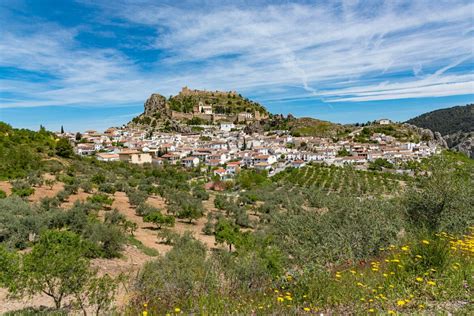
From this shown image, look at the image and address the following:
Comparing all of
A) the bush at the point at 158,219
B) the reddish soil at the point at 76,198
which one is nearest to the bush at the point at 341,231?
the bush at the point at 158,219

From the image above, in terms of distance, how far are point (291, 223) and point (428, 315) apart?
19.2 ft

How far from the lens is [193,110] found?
5281 inches

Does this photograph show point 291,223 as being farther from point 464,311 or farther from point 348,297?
point 464,311

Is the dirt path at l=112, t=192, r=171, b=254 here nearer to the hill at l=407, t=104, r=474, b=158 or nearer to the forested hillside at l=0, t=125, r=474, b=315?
the forested hillside at l=0, t=125, r=474, b=315

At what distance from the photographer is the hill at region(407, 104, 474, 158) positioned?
111 metres

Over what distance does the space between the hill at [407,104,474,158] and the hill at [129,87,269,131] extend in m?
75.7

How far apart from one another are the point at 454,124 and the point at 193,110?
124m

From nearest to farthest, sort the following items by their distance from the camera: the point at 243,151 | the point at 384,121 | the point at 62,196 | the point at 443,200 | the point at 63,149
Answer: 1. the point at 443,200
2. the point at 62,196
3. the point at 63,149
4. the point at 243,151
5. the point at 384,121

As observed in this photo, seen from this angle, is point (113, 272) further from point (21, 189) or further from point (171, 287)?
point (21, 189)

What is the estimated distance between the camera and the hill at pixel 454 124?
111 meters

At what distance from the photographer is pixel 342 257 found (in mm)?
6473

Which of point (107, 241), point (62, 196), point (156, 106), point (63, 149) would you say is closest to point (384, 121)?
point (156, 106)

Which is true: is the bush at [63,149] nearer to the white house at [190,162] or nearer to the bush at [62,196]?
the bush at [62,196]

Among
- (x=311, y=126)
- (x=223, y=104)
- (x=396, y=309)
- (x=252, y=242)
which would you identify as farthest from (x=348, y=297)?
(x=223, y=104)
